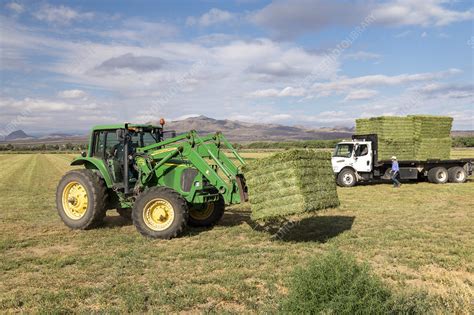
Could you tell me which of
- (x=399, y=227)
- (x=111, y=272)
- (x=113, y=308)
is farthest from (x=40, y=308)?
(x=399, y=227)

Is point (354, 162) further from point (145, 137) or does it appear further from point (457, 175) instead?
point (145, 137)

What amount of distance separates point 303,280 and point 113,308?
8.44 feet

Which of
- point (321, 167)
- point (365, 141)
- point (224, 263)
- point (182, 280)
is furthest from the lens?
point (365, 141)

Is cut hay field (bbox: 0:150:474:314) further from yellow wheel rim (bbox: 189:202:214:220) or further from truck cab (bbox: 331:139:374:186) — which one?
truck cab (bbox: 331:139:374:186)

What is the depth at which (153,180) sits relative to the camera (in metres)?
9.79

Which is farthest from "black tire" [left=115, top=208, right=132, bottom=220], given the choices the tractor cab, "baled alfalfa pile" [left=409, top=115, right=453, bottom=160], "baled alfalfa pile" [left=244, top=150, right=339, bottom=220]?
"baled alfalfa pile" [left=409, top=115, right=453, bottom=160]

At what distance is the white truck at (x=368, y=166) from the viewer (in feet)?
65.5

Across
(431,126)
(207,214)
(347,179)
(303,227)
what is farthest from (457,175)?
(207,214)

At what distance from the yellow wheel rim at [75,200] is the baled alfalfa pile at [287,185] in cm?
427

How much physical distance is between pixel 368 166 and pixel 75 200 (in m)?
13.9

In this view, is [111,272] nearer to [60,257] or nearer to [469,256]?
[60,257]

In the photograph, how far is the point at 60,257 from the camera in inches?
308

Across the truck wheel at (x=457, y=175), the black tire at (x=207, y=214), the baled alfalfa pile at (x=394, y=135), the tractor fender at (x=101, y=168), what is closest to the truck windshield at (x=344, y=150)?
the baled alfalfa pile at (x=394, y=135)

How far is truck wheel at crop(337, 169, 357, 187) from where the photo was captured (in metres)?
20.0
